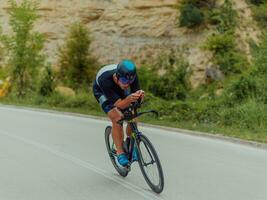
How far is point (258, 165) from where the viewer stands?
1055 cm

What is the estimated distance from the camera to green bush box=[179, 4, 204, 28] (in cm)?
3841

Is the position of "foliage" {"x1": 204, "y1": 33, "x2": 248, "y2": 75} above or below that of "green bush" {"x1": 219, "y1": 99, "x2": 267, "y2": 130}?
below

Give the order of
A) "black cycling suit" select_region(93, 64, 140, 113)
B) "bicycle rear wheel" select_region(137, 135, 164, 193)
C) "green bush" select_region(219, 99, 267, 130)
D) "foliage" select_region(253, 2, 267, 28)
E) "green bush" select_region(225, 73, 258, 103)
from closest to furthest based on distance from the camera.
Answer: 1. "bicycle rear wheel" select_region(137, 135, 164, 193)
2. "black cycling suit" select_region(93, 64, 140, 113)
3. "green bush" select_region(219, 99, 267, 130)
4. "green bush" select_region(225, 73, 258, 103)
5. "foliage" select_region(253, 2, 267, 28)

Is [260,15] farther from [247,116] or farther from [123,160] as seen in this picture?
[123,160]

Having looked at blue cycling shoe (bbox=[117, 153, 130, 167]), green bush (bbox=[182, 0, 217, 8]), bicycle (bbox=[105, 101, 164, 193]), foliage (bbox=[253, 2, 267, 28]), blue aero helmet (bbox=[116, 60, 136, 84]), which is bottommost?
foliage (bbox=[253, 2, 267, 28])

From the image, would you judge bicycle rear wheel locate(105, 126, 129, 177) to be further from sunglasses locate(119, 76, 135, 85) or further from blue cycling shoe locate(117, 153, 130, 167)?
sunglasses locate(119, 76, 135, 85)

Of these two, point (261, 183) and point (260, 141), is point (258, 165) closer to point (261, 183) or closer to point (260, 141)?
point (261, 183)

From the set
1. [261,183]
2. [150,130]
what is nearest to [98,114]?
[150,130]

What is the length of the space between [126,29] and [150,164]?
35.7 metres

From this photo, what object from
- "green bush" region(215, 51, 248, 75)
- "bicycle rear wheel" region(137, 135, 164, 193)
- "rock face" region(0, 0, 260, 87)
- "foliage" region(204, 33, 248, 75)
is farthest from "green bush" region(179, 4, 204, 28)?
"bicycle rear wheel" region(137, 135, 164, 193)

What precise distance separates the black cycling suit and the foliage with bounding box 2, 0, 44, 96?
2897 cm

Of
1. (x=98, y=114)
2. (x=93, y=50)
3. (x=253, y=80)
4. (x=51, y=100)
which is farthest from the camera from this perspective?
(x=93, y=50)

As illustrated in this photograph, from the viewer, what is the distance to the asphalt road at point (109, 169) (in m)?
7.94

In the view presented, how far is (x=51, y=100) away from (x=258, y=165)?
21.6 m
